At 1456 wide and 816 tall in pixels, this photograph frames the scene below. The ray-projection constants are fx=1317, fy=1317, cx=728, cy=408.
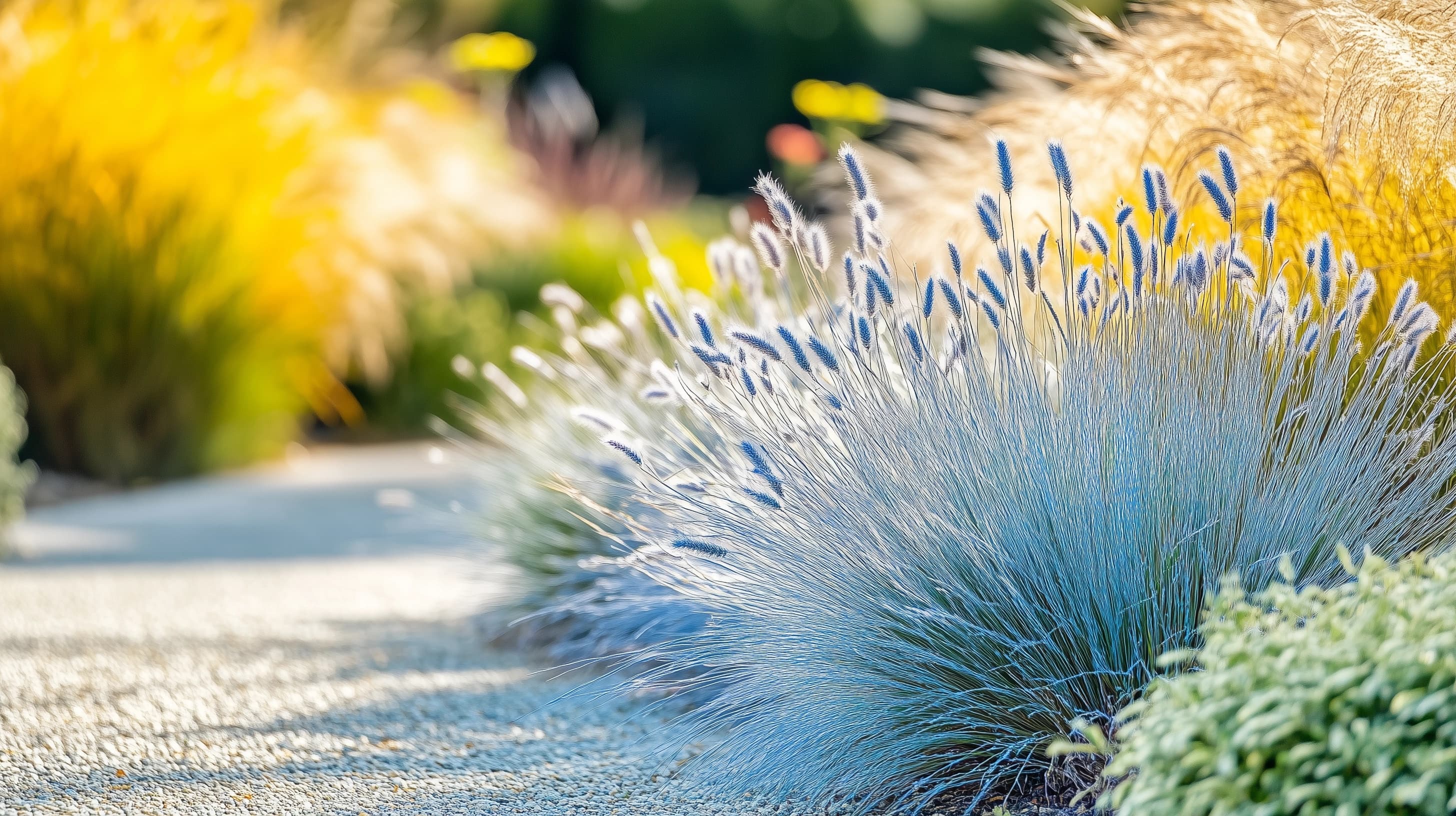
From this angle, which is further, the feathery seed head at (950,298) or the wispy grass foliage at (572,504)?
the wispy grass foliage at (572,504)

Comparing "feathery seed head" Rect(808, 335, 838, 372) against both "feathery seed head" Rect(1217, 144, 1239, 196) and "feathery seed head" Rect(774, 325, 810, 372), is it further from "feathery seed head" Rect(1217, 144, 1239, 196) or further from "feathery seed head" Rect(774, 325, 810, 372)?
"feathery seed head" Rect(1217, 144, 1239, 196)

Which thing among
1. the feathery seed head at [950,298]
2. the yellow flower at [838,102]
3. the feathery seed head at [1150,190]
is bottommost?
the yellow flower at [838,102]

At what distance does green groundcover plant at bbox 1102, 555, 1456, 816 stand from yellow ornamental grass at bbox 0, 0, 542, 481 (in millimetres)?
5483

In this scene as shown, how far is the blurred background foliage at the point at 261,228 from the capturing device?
591 cm

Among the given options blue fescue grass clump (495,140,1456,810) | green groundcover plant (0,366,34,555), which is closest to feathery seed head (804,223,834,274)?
blue fescue grass clump (495,140,1456,810)

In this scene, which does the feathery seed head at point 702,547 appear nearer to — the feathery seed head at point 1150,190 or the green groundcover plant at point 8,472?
the feathery seed head at point 1150,190

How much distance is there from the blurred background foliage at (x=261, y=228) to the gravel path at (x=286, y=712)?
0.85 metres

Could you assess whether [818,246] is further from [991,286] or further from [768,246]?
[991,286]

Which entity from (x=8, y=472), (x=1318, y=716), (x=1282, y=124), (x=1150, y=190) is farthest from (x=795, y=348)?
(x=8, y=472)

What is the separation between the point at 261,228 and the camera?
20.9ft

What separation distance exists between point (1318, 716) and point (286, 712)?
216 centimetres

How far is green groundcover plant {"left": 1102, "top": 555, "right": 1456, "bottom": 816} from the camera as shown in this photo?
1.54 meters

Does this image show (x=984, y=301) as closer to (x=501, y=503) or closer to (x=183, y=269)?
(x=501, y=503)

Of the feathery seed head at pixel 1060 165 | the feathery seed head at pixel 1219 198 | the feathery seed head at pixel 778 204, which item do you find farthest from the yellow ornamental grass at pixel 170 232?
the feathery seed head at pixel 1219 198
